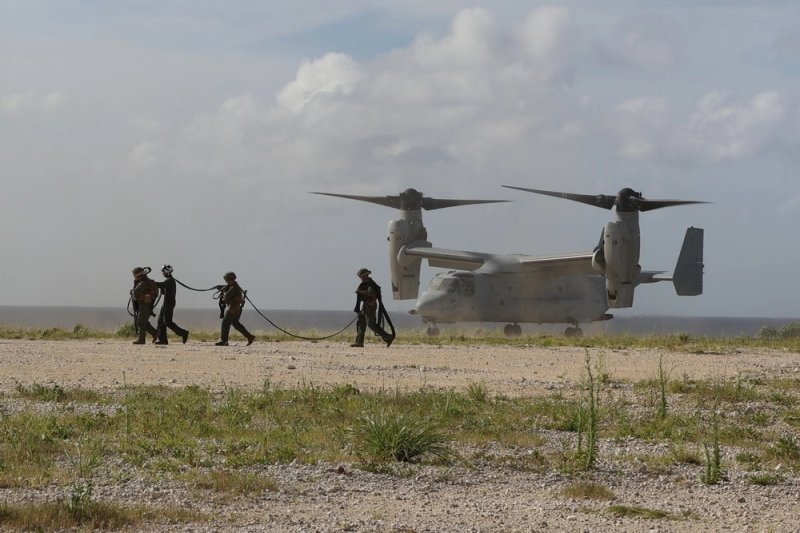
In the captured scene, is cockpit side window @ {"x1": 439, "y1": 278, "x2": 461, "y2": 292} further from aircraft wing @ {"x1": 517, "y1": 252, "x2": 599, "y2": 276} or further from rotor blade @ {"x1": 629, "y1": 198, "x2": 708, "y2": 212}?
rotor blade @ {"x1": 629, "y1": 198, "x2": 708, "y2": 212}

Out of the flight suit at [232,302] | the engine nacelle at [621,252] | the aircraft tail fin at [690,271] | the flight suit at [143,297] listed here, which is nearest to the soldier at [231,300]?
the flight suit at [232,302]

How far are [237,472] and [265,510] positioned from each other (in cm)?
122

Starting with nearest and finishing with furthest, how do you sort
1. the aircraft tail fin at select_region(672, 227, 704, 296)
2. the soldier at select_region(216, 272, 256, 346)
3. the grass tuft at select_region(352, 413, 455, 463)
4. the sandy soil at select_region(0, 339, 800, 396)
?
the grass tuft at select_region(352, 413, 455, 463)
the sandy soil at select_region(0, 339, 800, 396)
the soldier at select_region(216, 272, 256, 346)
the aircraft tail fin at select_region(672, 227, 704, 296)

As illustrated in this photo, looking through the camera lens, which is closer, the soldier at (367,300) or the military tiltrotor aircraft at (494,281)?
the soldier at (367,300)

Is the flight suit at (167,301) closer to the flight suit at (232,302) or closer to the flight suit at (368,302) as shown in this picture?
the flight suit at (232,302)

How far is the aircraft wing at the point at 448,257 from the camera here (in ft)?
125

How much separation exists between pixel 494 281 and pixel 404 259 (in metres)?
3.46

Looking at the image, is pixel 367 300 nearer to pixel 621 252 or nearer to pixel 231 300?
pixel 231 300

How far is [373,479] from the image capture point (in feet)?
26.3

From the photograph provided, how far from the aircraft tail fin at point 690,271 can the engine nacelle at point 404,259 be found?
976 cm

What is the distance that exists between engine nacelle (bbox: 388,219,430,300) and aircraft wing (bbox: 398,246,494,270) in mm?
279

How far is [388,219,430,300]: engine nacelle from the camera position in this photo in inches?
1516

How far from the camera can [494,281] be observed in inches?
1549

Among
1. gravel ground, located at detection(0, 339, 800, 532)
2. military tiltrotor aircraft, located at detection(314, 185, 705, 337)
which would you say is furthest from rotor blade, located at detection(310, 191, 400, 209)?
gravel ground, located at detection(0, 339, 800, 532)
